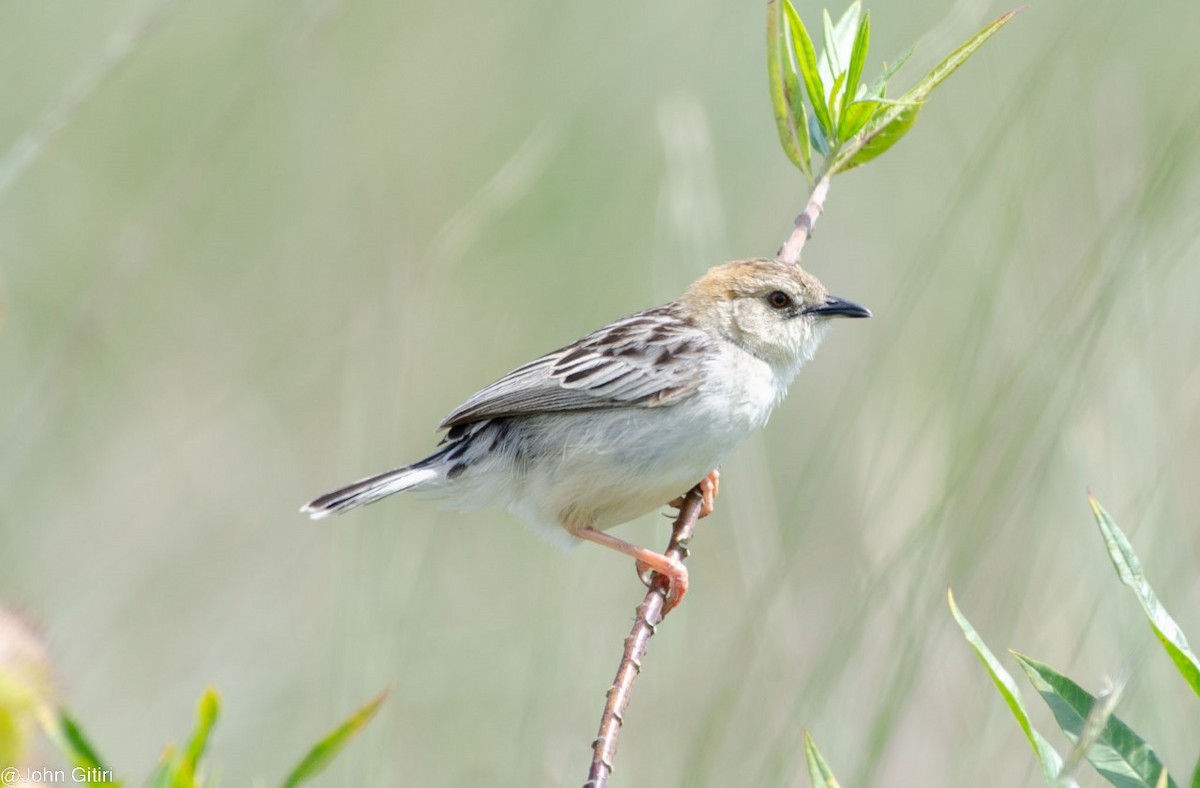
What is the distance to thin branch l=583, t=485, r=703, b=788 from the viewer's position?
2.16 meters

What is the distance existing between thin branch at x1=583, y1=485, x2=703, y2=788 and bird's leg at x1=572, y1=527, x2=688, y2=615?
13 centimetres

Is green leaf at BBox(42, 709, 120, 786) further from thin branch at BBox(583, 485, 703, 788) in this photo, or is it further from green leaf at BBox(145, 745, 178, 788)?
thin branch at BBox(583, 485, 703, 788)

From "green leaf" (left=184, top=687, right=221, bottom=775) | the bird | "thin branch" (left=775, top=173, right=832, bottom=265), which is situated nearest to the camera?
"green leaf" (left=184, top=687, right=221, bottom=775)

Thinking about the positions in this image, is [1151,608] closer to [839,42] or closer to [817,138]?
[817,138]

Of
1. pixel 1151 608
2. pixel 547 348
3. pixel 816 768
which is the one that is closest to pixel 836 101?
pixel 1151 608

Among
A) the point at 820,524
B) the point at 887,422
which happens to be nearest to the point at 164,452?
the point at 820,524

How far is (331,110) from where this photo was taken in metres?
6.81

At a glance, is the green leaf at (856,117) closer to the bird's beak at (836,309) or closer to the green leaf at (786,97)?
the green leaf at (786,97)

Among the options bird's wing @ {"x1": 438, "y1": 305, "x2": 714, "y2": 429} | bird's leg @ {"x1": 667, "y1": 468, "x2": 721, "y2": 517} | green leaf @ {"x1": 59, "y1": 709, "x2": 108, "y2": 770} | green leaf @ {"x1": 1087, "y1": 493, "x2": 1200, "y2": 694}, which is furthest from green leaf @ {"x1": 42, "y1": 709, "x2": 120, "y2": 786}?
bird's leg @ {"x1": 667, "y1": 468, "x2": 721, "y2": 517}

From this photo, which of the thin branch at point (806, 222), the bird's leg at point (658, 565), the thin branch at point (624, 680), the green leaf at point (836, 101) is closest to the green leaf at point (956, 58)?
the green leaf at point (836, 101)

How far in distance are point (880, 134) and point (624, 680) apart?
1474 mm

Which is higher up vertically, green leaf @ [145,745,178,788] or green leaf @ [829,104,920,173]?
green leaf @ [829,104,920,173]

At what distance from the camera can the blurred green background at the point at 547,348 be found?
4.03 metres

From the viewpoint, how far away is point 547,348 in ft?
23.5
